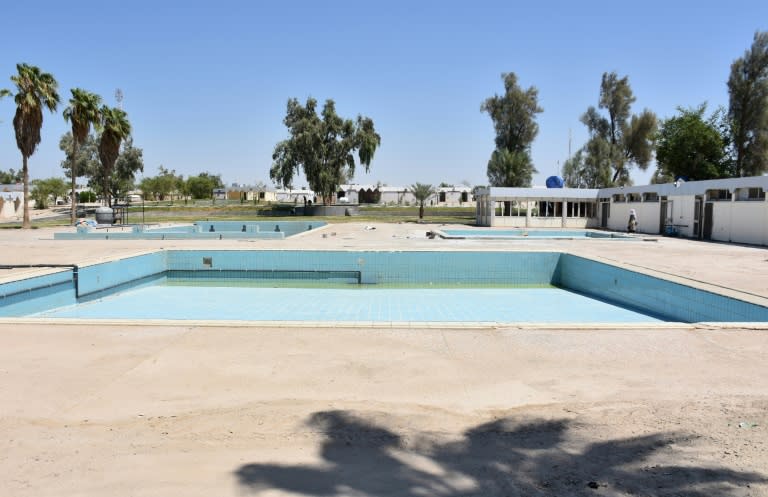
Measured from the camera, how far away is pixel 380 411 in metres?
4.13

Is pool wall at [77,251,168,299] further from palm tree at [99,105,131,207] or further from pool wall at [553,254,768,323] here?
palm tree at [99,105,131,207]

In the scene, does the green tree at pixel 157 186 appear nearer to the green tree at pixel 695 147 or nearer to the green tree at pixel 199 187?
the green tree at pixel 199 187

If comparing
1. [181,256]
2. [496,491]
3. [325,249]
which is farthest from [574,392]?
[181,256]

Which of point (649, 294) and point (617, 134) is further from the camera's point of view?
point (617, 134)

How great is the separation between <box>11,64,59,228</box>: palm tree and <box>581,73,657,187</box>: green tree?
A: 43275 mm

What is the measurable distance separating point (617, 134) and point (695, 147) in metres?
10.0

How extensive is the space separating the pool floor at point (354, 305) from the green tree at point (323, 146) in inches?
1283

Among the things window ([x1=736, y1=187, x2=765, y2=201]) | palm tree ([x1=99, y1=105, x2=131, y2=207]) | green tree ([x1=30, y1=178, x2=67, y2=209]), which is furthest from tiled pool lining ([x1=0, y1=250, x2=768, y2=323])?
green tree ([x1=30, y1=178, x2=67, y2=209])

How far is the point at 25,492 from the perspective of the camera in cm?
299

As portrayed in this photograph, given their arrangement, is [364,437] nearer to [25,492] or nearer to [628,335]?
[25,492]

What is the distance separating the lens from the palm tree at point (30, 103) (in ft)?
93.9

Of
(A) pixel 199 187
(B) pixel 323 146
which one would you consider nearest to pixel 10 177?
(A) pixel 199 187

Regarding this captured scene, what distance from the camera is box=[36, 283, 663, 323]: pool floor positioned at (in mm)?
10500

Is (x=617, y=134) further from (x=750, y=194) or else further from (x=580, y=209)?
(x=750, y=194)
